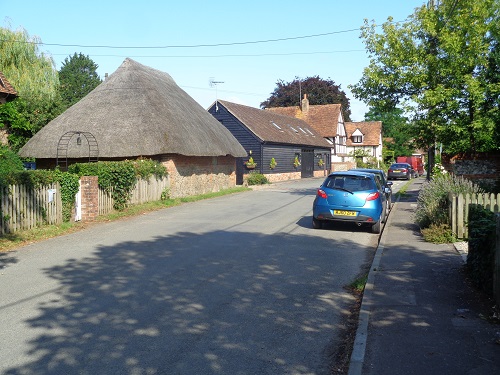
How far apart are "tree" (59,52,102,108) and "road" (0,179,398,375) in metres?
64.8

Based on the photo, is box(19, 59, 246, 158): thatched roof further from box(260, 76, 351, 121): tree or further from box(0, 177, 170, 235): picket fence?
box(260, 76, 351, 121): tree

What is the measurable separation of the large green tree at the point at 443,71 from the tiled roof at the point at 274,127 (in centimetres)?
2017

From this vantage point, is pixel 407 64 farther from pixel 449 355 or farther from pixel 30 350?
pixel 30 350

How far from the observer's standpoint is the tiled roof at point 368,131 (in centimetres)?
7625

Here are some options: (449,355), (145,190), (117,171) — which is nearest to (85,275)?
(449,355)

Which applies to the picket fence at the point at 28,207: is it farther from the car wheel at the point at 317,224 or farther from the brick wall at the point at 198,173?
the brick wall at the point at 198,173

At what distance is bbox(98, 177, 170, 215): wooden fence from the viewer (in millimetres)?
16641

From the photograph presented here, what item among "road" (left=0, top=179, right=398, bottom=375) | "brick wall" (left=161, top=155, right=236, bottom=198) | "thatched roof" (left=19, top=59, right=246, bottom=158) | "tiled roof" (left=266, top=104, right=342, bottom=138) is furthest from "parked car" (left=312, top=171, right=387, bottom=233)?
"tiled roof" (left=266, top=104, right=342, bottom=138)

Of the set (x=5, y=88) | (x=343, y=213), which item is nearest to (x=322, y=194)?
(x=343, y=213)

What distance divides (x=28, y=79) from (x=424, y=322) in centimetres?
2735

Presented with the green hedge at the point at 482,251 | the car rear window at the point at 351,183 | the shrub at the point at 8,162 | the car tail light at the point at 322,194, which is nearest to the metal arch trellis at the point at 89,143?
the shrub at the point at 8,162

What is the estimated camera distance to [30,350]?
4.99m

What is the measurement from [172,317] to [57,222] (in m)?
9.36

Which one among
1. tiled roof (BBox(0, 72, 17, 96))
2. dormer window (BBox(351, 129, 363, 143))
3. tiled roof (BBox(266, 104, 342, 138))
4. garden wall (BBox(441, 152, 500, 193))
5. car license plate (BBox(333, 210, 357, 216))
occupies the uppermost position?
tiled roof (BBox(266, 104, 342, 138))
